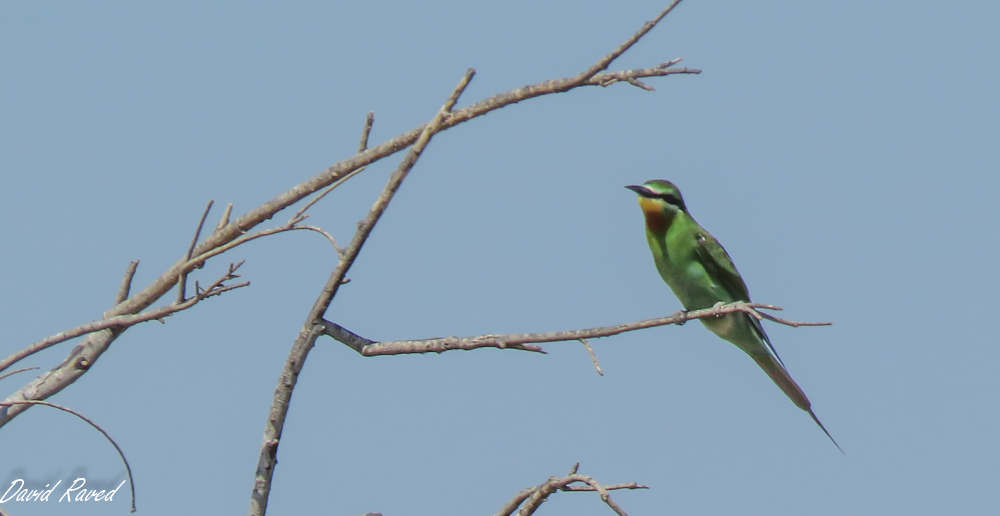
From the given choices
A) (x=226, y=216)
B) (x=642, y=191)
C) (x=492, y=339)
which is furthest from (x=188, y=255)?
(x=642, y=191)

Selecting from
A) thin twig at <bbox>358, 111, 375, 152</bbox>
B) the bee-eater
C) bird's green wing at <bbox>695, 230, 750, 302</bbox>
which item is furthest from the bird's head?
thin twig at <bbox>358, 111, 375, 152</bbox>

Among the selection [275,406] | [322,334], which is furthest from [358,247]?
[275,406]

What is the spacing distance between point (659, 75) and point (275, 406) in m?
1.44

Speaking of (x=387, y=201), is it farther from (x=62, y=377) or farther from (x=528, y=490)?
(x=62, y=377)

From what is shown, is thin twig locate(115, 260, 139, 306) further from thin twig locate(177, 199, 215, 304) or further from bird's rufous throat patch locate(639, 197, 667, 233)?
bird's rufous throat patch locate(639, 197, 667, 233)

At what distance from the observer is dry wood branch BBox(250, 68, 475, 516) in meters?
2.69

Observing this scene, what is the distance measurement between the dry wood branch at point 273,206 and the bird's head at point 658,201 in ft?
7.61

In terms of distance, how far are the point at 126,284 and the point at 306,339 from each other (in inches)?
33.9

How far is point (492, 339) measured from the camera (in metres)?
2.77

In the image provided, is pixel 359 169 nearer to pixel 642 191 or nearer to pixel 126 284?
pixel 126 284

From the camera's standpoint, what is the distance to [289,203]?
11.1 ft

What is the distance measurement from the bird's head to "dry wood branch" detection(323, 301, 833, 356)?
239 cm

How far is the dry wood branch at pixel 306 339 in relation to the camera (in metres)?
2.69

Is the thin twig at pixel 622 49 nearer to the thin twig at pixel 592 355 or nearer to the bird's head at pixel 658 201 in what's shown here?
the thin twig at pixel 592 355
